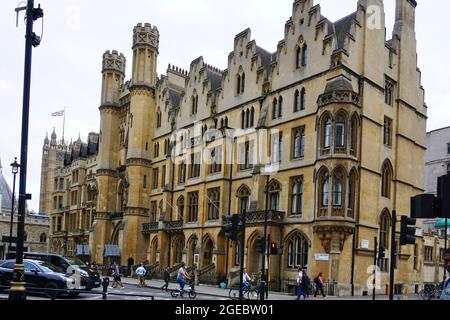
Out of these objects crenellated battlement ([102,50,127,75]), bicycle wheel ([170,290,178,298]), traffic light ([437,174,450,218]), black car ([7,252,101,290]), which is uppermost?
crenellated battlement ([102,50,127,75])

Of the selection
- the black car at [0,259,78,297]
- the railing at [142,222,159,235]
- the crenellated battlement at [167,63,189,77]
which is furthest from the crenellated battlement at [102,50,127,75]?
the black car at [0,259,78,297]

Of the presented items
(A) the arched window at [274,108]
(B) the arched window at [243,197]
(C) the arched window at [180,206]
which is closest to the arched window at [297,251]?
(B) the arched window at [243,197]

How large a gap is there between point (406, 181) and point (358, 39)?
11.4m

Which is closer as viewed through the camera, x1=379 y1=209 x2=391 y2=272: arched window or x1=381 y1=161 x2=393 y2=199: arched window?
x1=379 y1=209 x2=391 y2=272: arched window

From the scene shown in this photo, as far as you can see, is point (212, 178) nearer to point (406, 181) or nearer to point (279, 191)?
point (279, 191)

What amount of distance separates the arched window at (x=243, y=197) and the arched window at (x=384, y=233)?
9974 mm

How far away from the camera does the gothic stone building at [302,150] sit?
3484 cm

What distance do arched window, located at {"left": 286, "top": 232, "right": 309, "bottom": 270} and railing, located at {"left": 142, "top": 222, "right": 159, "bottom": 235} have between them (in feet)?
60.2

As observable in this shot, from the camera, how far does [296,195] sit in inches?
1492

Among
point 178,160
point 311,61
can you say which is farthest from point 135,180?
point 311,61

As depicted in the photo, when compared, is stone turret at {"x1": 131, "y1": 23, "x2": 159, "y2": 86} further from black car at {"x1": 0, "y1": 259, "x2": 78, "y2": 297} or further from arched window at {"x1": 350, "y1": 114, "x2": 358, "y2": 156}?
black car at {"x1": 0, "y1": 259, "x2": 78, "y2": 297}

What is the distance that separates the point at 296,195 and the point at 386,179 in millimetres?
6879

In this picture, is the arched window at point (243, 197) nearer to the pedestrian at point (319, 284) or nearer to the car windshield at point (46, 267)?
the pedestrian at point (319, 284)

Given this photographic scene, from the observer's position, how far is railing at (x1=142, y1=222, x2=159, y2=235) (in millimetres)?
52719
